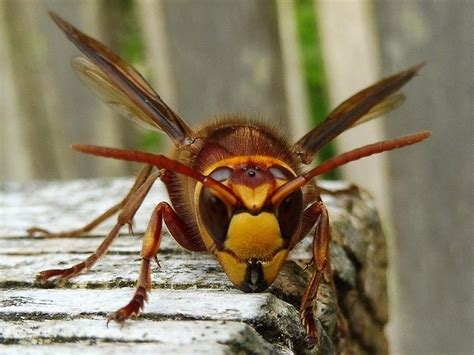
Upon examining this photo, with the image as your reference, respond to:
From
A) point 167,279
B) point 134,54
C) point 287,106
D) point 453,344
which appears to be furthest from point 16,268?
point 134,54

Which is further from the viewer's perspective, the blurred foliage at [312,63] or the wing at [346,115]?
the blurred foliage at [312,63]

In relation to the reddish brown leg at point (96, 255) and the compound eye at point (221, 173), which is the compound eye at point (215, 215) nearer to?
the compound eye at point (221, 173)

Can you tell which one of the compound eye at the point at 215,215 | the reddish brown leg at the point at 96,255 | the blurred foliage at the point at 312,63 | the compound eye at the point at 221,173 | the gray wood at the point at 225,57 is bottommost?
the reddish brown leg at the point at 96,255

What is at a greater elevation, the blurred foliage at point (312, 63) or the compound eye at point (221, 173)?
the blurred foliage at point (312, 63)

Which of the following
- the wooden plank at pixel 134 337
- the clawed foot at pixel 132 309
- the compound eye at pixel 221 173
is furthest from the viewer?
the compound eye at pixel 221 173

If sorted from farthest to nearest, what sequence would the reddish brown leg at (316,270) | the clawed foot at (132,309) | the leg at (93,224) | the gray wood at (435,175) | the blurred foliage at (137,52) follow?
1. the blurred foliage at (137,52)
2. the gray wood at (435,175)
3. the leg at (93,224)
4. the reddish brown leg at (316,270)
5. the clawed foot at (132,309)

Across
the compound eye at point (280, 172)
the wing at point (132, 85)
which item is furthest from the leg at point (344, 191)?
the compound eye at point (280, 172)

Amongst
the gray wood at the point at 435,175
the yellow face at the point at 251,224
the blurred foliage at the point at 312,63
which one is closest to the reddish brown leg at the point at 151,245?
the yellow face at the point at 251,224
